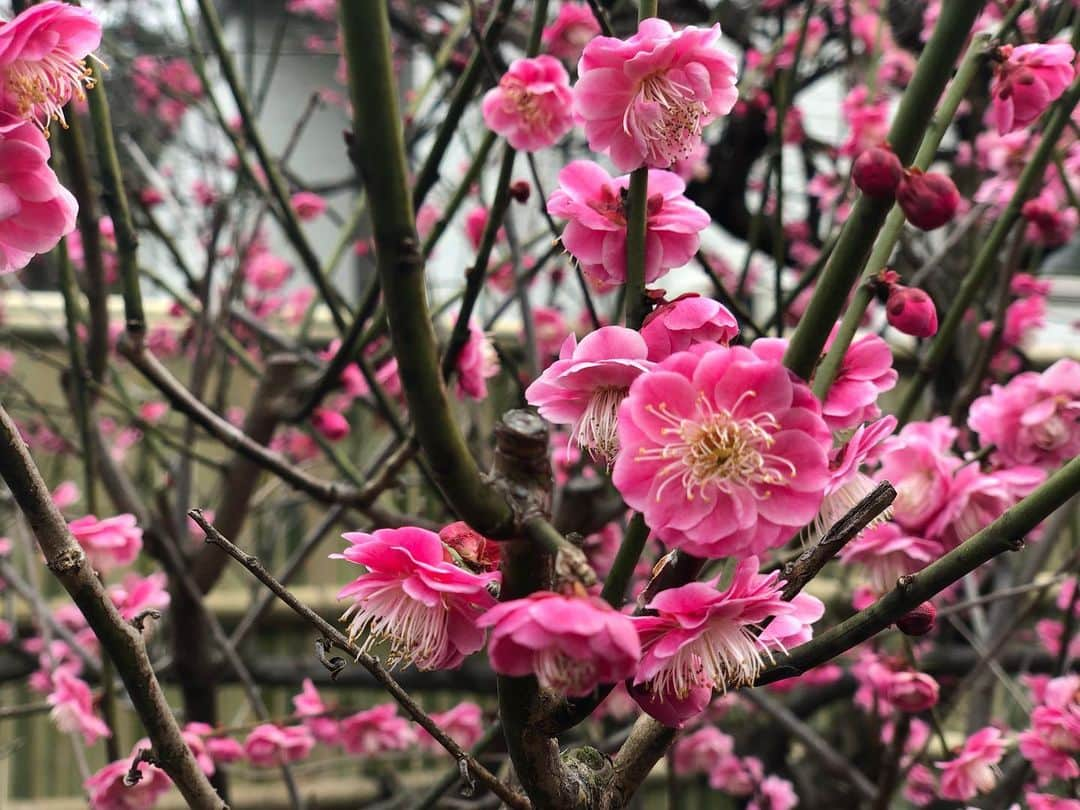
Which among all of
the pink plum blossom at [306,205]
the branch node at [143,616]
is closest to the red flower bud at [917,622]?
the branch node at [143,616]

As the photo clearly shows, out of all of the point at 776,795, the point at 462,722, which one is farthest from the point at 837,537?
the point at 776,795

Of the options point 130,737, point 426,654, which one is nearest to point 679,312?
point 426,654

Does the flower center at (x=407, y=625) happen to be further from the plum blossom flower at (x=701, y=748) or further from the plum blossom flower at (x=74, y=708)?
the plum blossom flower at (x=701, y=748)

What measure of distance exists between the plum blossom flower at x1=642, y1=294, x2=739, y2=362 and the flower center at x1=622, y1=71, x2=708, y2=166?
0.40ft

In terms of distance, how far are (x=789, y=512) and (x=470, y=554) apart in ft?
0.67

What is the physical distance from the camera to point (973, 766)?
5.06 ft

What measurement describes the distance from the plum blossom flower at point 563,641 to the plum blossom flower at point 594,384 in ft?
0.52

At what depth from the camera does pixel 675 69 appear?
0.74m

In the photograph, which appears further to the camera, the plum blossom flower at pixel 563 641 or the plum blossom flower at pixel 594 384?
the plum blossom flower at pixel 594 384

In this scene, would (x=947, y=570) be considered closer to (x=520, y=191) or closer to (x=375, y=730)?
(x=520, y=191)

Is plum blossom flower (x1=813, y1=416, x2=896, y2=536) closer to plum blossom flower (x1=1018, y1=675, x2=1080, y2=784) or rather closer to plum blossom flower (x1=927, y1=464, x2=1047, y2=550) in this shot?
plum blossom flower (x1=927, y1=464, x2=1047, y2=550)

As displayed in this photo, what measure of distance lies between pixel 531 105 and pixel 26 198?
564mm

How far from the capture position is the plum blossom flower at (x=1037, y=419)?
3.79ft

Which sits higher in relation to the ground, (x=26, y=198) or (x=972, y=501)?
(x=26, y=198)
